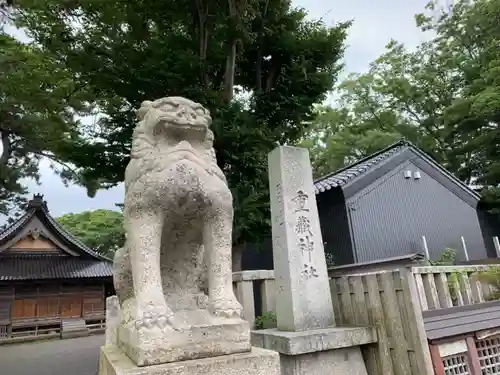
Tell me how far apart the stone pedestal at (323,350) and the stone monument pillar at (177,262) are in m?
1.21

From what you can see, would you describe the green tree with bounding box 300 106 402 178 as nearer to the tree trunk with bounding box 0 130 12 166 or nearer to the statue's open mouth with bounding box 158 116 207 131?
the tree trunk with bounding box 0 130 12 166

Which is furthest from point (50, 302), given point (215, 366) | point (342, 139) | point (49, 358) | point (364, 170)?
point (215, 366)

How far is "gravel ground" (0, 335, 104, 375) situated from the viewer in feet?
28.0

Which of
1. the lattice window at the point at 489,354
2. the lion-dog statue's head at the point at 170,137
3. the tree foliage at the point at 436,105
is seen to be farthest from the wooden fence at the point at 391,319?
the tree foliage at the point at 436,105

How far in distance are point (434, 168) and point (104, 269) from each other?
14695 mm

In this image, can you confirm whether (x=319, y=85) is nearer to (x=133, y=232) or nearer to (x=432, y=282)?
(x=432, y=282)

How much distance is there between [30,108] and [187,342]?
1044 centimetres

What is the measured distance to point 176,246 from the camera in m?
2.17

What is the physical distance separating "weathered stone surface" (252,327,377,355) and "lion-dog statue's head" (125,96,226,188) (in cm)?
163

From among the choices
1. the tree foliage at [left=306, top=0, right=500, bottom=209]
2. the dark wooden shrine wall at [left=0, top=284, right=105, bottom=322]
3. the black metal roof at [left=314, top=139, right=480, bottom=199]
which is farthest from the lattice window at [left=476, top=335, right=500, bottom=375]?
the dark wooden shrine wall at [left=0, top=284, right=105, bottom=322]

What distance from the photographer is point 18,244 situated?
17.1m

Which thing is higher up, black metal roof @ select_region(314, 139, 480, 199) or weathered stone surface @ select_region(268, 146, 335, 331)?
black metal roof @ select_region(314, 139, 480, 199)

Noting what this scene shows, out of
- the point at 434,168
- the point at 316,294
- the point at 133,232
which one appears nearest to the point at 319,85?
the point at 316,294

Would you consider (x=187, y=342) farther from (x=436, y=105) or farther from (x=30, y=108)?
(x=436, y=105)
